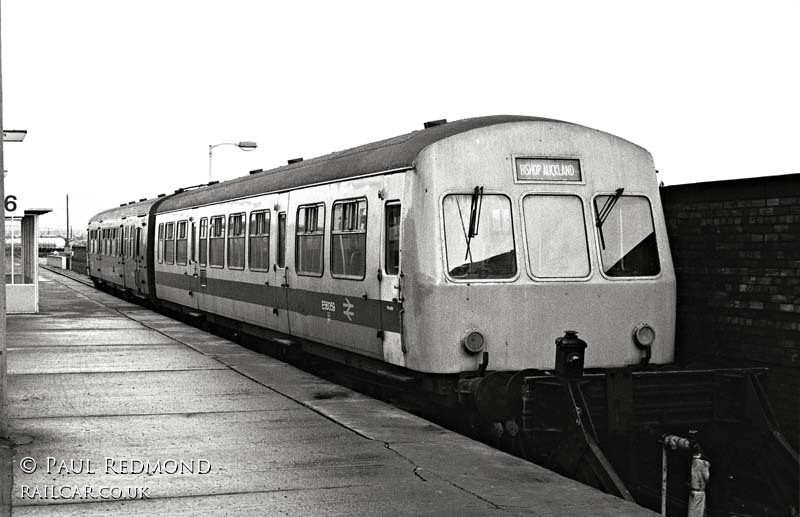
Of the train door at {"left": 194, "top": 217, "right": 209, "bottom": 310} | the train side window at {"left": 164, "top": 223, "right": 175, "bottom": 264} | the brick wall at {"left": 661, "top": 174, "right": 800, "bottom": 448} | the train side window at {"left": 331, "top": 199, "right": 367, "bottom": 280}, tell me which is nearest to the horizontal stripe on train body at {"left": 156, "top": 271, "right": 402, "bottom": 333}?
the train door at {"left": 194, "top": 217, "right": 209, "bottom": 310}

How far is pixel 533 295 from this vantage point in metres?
9.37

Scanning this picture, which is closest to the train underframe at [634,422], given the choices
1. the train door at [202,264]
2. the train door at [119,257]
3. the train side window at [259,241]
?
the train side window at [259,241]

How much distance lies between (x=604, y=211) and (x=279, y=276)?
5.88m

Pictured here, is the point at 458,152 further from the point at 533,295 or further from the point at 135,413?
the point at 135,413

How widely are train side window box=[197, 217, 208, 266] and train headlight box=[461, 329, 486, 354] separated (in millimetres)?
11168

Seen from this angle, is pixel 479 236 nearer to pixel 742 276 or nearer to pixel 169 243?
pixel 742 276

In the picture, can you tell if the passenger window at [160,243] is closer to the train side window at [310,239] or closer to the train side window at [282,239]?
the train side window at [282,239]

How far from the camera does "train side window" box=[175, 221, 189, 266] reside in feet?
70.8

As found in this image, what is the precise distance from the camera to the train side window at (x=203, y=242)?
19484 mm

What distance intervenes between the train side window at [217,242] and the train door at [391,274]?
26.8 feet

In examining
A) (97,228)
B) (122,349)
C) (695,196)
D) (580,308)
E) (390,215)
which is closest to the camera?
(580,308)

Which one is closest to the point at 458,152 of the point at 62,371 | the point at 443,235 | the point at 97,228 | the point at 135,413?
the point at 443,235

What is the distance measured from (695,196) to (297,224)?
5302 mm

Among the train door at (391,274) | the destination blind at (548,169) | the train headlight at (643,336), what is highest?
the destination blind at (548,169)
